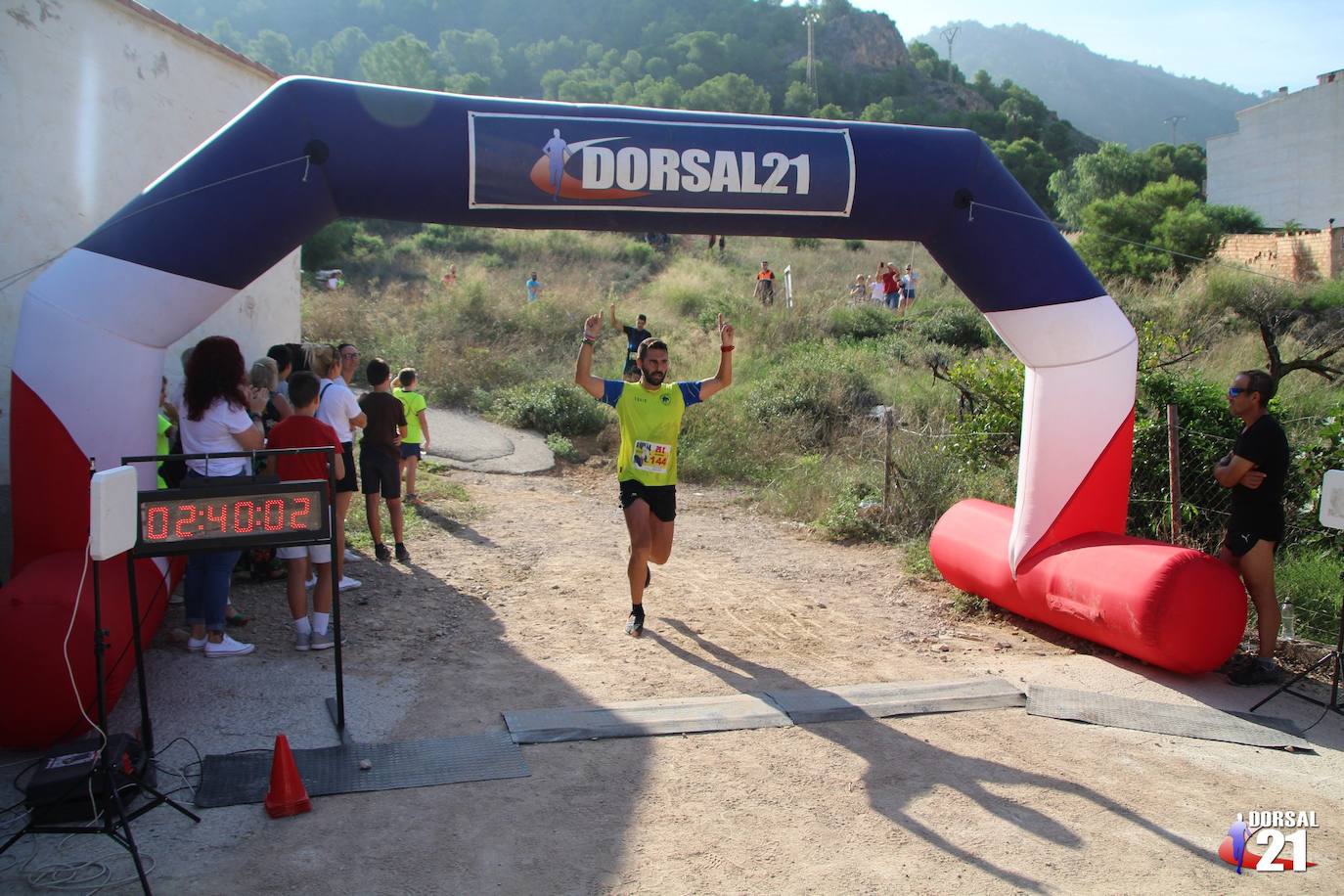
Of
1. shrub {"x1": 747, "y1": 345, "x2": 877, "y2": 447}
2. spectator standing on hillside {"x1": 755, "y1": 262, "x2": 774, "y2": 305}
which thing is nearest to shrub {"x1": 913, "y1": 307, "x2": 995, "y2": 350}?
spectator standing on hillside {"x1": 755, "y1": 262, "x2": 774, "y2": 305}

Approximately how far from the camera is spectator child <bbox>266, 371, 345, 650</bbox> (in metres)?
6.02

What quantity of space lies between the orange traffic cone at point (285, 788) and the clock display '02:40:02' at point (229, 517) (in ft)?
3.07

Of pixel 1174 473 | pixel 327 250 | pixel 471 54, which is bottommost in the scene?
pixel 1174 473

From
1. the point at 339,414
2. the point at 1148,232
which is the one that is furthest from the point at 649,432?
the point at 1148,232

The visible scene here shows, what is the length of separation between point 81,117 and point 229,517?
196 inches

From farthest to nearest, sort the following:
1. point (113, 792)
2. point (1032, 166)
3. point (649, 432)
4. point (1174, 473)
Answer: point (1032, 166)
point (1174, 473)
point (649, 432)
point (113, 792)

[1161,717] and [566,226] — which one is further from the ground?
[566,226]

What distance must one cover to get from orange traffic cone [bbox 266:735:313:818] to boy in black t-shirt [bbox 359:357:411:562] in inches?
162

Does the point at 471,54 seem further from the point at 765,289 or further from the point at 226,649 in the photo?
the point at 226,649

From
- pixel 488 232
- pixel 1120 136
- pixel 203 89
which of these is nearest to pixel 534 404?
pixel 203 89

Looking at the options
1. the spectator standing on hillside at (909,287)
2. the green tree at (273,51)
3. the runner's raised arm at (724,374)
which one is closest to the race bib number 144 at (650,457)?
the runner's raised arm at (724,374)

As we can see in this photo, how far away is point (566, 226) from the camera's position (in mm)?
6328

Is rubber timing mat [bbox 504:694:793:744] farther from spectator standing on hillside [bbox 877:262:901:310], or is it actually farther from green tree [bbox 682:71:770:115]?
green tree [bbox 682:71:770:115]

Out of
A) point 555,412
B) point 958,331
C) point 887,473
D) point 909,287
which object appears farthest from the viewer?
point 909,287
